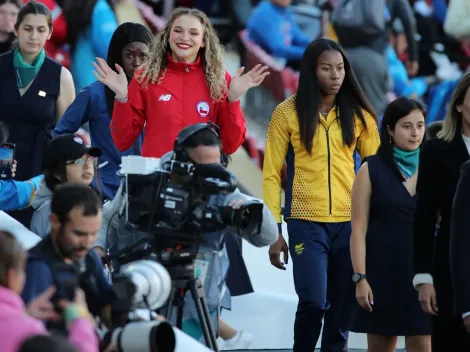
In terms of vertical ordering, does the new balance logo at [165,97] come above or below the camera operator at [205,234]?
above

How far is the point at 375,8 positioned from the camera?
1141cm

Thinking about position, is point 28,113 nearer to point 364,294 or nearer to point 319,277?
point 319,277

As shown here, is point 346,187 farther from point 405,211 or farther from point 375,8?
point 375,8

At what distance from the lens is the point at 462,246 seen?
187 inches

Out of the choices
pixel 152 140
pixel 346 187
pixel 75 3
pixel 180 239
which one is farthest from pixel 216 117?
pixel 75 3

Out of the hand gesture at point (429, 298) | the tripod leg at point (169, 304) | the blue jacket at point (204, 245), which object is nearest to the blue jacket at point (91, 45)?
the blue jacket at point (204, 245)

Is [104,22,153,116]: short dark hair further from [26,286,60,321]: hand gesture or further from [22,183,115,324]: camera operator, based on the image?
[26,286,60,321]: hand gesture

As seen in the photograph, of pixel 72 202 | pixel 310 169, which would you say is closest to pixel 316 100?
pixel 310 169

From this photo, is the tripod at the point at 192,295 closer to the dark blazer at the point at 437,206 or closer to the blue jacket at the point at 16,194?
the dark blazer at the point at 437,206

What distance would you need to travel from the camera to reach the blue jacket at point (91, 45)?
9461mm

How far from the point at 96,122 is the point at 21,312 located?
3.02 meters

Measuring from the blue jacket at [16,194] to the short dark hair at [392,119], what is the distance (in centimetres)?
153

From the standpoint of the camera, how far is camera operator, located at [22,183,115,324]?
417 cm

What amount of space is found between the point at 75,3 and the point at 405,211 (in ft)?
13.2
